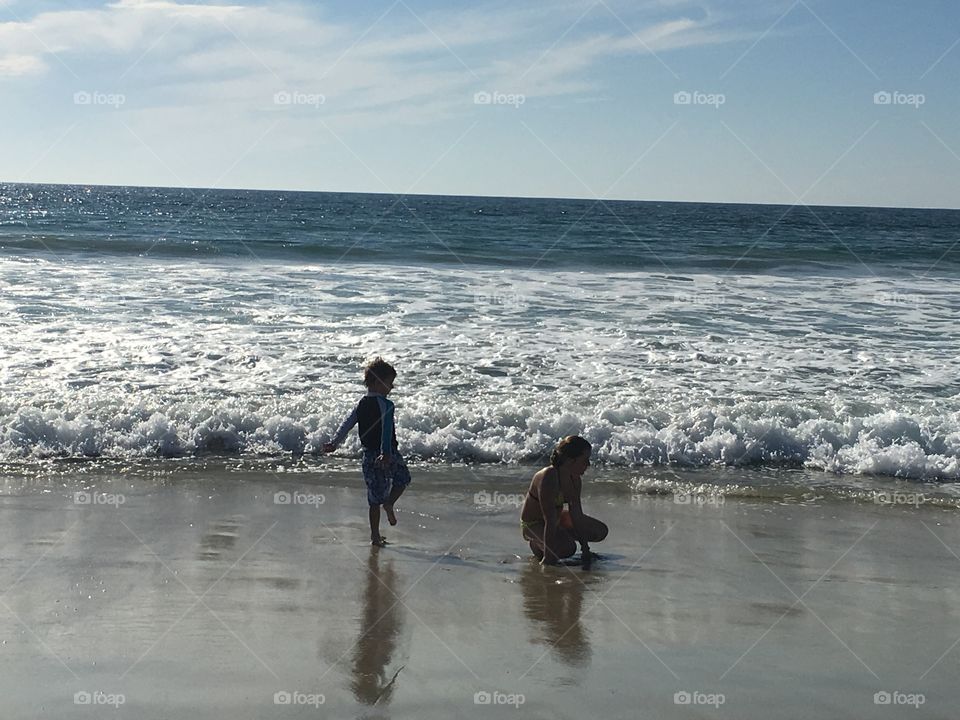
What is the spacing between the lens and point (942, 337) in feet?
50.7

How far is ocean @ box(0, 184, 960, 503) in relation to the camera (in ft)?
32.9

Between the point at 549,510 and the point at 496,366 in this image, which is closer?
the point at 549,510

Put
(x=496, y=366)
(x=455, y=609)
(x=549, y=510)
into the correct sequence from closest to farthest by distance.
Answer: (x=455, y=609) → (x=549, y=510) → (x=496, y=366)

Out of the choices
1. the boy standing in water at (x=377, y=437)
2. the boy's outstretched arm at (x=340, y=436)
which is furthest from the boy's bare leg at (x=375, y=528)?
the boy's outstretched arm at (x=340, y=436)

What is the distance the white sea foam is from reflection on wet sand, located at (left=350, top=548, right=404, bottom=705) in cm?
383

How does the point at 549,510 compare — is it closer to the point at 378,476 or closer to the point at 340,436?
the point at 378,476

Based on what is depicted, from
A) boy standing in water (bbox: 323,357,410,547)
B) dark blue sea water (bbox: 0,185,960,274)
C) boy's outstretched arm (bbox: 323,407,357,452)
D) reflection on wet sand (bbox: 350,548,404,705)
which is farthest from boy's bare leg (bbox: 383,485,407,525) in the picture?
dark blue sea water (bbox: 0,185,960,274)

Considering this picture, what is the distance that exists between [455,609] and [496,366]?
7.30 m

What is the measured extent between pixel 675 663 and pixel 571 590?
4.09ft

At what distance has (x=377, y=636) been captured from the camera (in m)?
5.18

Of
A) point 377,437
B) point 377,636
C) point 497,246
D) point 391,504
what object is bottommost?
point 377,636

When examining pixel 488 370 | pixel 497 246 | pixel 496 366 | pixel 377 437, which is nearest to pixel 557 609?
pixel 377 437

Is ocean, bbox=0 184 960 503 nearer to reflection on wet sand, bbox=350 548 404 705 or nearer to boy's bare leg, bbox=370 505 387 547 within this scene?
boy's bare leg, bbox=370 505 387 547

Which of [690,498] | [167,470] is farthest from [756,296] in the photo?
[167,470]
